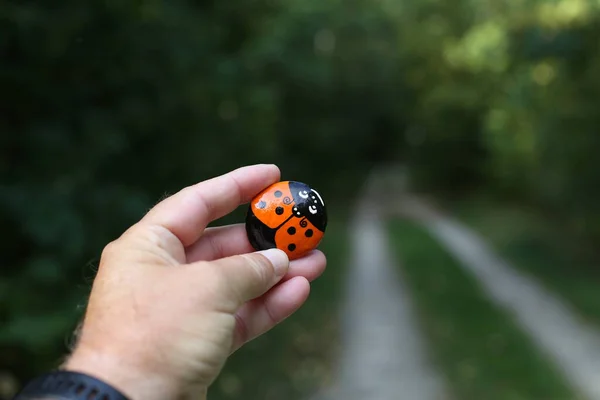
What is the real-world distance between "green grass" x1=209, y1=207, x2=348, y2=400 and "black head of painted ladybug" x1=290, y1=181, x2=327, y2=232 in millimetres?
3809

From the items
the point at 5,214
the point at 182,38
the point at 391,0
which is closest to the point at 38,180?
the point at 5,214

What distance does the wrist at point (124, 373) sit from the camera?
4.04ft

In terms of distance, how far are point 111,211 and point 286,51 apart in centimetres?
407

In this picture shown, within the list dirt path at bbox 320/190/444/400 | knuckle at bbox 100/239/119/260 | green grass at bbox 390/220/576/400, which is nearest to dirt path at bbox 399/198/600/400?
green grass at bbox 390/220/576/400

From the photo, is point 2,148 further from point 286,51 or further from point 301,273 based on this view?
point 286,51

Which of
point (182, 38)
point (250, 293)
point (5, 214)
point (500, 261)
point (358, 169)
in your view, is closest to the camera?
point (250, 293)

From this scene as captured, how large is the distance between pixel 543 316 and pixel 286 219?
7.19 m

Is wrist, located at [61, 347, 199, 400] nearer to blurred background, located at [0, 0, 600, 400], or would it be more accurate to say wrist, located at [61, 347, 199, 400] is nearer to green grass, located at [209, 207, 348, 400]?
blurred background, located at [0, 0, 600, 400]

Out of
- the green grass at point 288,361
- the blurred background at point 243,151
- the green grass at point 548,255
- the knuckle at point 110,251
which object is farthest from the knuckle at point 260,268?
the green grass at point 548,255

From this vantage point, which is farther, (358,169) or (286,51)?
(358,169)

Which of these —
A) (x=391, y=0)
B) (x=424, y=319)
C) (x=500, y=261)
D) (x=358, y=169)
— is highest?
(x=391, y=0)

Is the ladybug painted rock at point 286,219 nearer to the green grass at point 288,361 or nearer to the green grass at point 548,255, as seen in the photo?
the green grass at point 288,361

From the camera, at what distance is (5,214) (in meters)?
3.62

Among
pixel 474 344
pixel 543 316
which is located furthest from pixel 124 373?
pixel 543 316
